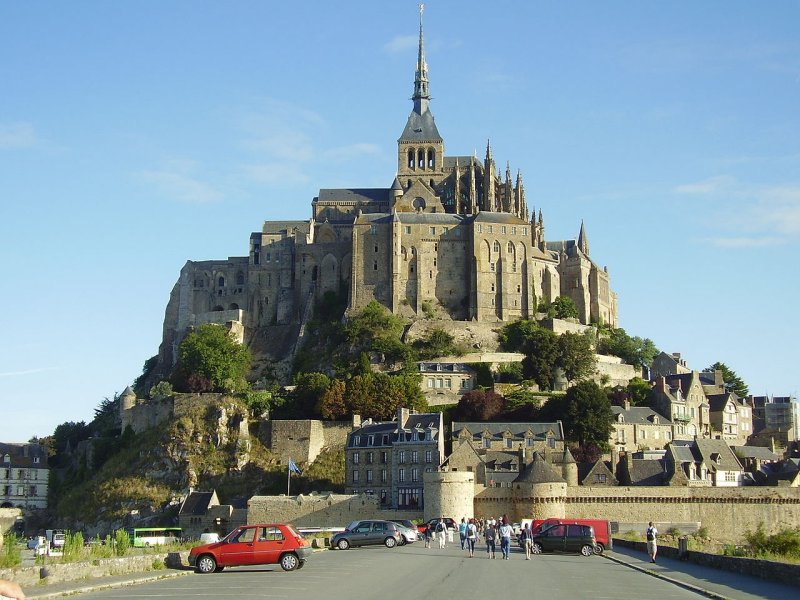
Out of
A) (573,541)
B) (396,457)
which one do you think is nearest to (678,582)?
(573,541)

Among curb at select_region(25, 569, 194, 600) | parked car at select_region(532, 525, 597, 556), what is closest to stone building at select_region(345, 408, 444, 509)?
parked car at select_region(532, 525, 597, 556)

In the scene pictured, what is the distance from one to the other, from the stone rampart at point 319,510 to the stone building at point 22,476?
3430 cm

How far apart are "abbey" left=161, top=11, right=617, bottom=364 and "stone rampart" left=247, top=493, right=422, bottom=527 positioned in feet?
126

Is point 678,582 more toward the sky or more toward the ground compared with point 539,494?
more toward the ground

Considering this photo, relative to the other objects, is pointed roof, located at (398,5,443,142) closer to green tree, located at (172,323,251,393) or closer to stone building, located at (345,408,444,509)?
green tree, located at (172,323,251,393)

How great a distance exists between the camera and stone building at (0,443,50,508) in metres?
91.6

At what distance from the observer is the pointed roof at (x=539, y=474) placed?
66312 millimetres

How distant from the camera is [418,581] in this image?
85.7 ft

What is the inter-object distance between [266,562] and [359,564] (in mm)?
2949

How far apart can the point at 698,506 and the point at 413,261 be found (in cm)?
4282

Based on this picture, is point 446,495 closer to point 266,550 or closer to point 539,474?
point 539,474

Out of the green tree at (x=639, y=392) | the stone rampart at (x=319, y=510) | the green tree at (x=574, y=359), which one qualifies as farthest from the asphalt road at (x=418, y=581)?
the green tree at (x=574, y=359)

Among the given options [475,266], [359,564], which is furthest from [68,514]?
[359,564]

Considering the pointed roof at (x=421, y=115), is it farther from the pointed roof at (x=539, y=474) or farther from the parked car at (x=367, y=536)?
the parked car at (x=367, y=536)
